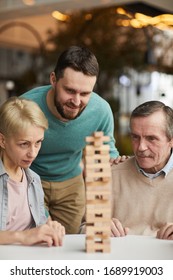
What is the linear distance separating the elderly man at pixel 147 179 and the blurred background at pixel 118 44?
3.3 inches

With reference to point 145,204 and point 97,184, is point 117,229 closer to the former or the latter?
point 145,204

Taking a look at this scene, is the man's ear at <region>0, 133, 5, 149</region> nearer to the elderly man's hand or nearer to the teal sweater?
the teal sweater

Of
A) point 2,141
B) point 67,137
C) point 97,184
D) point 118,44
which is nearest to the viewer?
point 97,184

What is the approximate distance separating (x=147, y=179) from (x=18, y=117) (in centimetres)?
24

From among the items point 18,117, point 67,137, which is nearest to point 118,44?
point 67,137

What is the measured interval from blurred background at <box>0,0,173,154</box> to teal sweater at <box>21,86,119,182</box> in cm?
9

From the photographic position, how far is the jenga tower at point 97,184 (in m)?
0.61

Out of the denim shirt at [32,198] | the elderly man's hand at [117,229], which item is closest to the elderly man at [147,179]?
the elderly man's hand at [117,229]

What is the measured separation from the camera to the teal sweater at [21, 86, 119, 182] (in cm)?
80

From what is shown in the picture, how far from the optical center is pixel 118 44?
1544mm

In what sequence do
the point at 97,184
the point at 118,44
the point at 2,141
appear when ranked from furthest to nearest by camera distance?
1. the point at 118,44
2. the point at 2,141
3. the point at 97,184

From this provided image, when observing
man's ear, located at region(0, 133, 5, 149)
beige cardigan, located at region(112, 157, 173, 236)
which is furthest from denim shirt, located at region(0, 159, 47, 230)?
beige cardigan, located at region(112, 157, 173, 236)

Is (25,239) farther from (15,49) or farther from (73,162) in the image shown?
(15,49)

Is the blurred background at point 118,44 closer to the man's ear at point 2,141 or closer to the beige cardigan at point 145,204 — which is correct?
the beige cardigan at point 145,204
